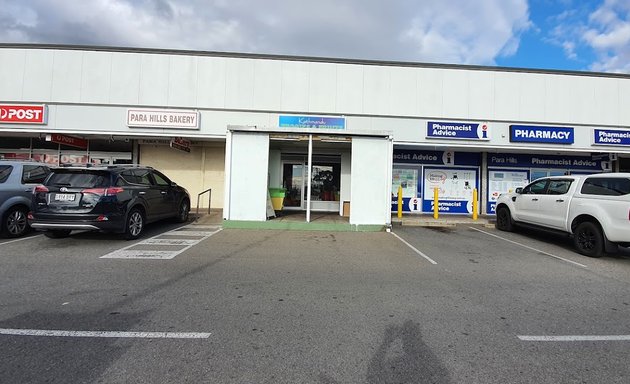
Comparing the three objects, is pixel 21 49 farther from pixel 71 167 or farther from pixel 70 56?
pixel 71 167

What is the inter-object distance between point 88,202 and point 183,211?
4.26 metres

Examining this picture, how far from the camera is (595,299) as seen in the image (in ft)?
17.0

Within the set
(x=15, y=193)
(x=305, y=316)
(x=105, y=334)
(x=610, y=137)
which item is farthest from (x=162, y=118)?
(x=610, y=137)

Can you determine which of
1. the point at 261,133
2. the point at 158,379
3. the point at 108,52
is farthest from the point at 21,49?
the point at 158,379

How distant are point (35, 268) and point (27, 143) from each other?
43.7 feet

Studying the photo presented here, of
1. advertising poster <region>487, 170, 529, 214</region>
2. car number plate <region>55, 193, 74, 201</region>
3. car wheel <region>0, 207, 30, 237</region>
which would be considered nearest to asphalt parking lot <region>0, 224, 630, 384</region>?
car wheel <region>0, 207, 30, 237</region>

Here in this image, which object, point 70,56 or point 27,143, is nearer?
point 70,56

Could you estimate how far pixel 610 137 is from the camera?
48.4 feet

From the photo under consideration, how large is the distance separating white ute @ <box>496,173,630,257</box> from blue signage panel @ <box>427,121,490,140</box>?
4.36 m

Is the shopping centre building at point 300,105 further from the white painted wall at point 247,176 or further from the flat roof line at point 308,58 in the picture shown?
the white painted wall at point 247,176

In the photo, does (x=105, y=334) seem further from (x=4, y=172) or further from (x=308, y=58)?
(x=308, y=58)

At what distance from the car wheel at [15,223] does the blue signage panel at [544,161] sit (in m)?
17.8

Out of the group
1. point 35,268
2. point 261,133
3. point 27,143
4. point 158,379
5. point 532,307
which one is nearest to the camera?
point 158,379

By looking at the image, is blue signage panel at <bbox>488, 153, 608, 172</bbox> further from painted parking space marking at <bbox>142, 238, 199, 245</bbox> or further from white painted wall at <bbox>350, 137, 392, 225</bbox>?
painted parking space marking at <bbox>142, 238, 199, 245</bbox>
